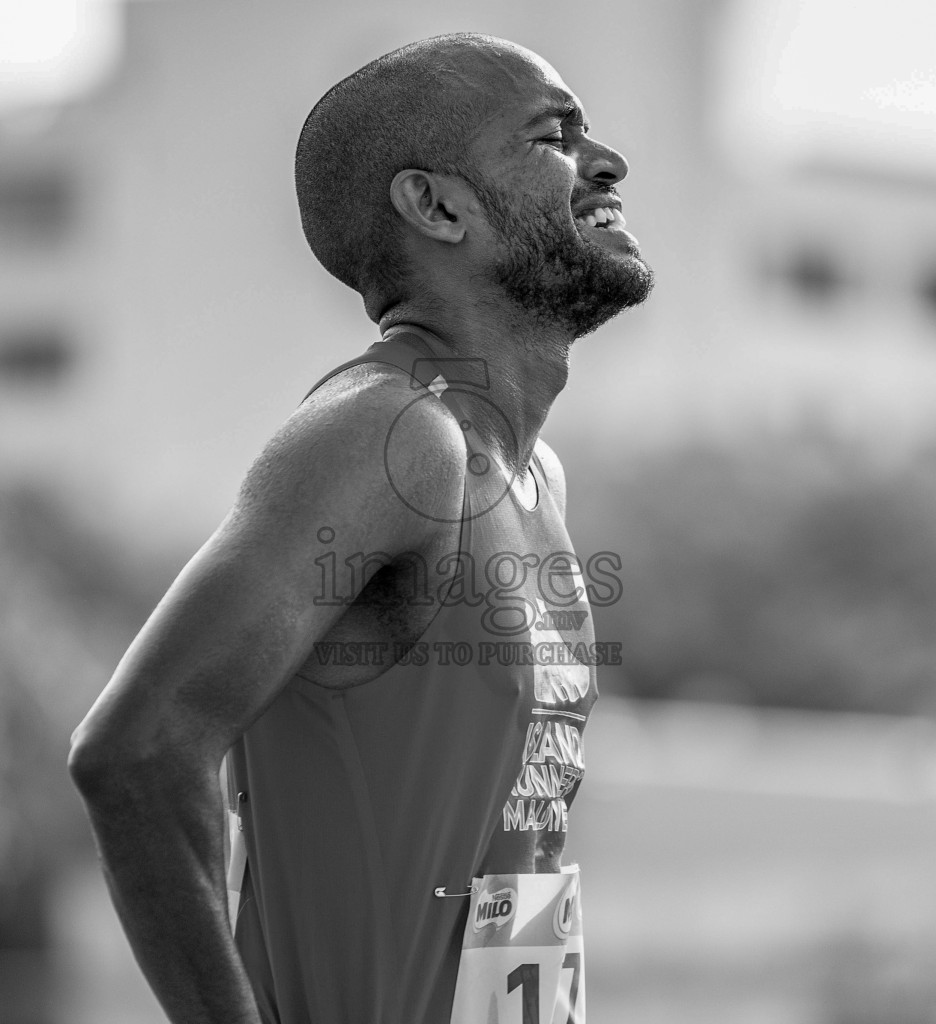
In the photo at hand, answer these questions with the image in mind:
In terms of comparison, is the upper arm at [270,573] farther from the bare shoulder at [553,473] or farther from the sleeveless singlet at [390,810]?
the bare shoulder at [553,473]

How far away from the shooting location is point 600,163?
2.55m

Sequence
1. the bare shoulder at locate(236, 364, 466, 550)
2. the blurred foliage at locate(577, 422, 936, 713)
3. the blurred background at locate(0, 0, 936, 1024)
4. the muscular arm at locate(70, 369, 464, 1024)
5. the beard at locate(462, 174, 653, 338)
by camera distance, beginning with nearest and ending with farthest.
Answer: the muscular arm at locate(70, 369, 464, 1024) < the bare shoulder at locate(236, 364, 466, 550) < the beard at locate(462, 174, 653, 338) < the blurred background at locate(0, 0, 936, 1024) < the blurred foliage at locate(577, 422, 936, 713)

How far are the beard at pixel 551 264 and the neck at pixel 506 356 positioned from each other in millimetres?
44

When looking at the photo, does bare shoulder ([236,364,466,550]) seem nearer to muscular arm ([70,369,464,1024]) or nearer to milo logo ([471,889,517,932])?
muscular arm ([70,369,464,1024])

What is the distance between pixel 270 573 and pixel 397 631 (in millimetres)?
252

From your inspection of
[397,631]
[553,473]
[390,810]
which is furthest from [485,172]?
[390,810]

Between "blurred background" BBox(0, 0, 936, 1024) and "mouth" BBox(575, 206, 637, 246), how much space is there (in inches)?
459

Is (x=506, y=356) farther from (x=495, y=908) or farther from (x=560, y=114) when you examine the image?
(x=495, y=908)

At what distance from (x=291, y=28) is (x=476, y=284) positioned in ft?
148

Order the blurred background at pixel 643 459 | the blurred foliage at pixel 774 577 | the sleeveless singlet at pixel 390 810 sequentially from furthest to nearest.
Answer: the blurred foliage at pixel 774 577, the blurred background at pixel 643 459, the sleeveless singlet at pixel 390 810

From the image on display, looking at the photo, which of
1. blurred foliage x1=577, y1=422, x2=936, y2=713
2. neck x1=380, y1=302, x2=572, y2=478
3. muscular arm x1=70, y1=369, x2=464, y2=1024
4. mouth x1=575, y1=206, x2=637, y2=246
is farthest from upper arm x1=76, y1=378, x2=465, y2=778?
blurred foliage x1=577, y1=422, x2=936, y2=713

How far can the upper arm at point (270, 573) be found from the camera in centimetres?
184

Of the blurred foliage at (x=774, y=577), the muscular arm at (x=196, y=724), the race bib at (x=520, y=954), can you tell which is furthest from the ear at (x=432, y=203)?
the blurred foliage at (x=774, y=577)

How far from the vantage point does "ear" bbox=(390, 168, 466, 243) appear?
97.0 inches
